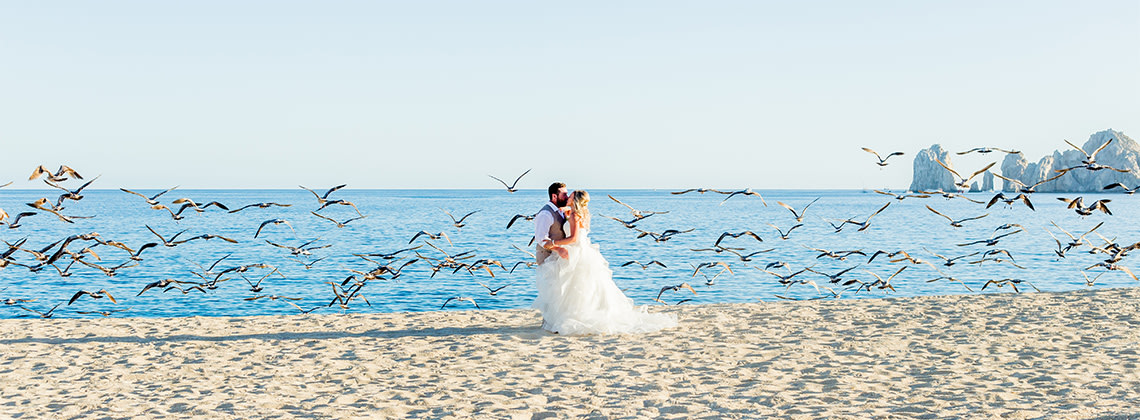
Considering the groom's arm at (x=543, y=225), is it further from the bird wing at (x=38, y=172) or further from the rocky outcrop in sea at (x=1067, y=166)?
the rocky outcrop in sea at (x=1067, y=166)

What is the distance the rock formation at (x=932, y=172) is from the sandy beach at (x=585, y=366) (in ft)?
556

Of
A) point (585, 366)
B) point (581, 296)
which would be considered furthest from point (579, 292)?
point (585, 366)

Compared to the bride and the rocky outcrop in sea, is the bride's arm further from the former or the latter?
the rocky outcrop in sea

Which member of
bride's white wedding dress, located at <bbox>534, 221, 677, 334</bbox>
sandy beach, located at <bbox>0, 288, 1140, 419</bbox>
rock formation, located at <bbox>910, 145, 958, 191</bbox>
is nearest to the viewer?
sandy beach, located at <bbox>0, 288, 1140, 419</bbox>

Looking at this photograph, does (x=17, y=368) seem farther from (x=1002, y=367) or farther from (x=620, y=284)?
(x=620, y=284)

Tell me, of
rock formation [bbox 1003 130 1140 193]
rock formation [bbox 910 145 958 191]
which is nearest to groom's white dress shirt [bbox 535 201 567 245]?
rock formation [bbox 1003 130 1140 193]

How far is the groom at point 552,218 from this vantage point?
9.40 m

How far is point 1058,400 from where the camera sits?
21.4ft

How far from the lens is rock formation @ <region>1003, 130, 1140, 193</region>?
486ft

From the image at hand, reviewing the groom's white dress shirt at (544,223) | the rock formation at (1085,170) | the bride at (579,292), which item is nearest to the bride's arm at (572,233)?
the bride at (579,292)

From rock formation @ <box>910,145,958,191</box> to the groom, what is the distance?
171m

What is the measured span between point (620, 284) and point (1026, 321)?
15340 millimetres

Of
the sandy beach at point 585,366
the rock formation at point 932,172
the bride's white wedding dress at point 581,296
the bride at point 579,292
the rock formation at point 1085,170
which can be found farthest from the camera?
the rock formation at point 932,172

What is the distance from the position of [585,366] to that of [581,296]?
73.0 inches
